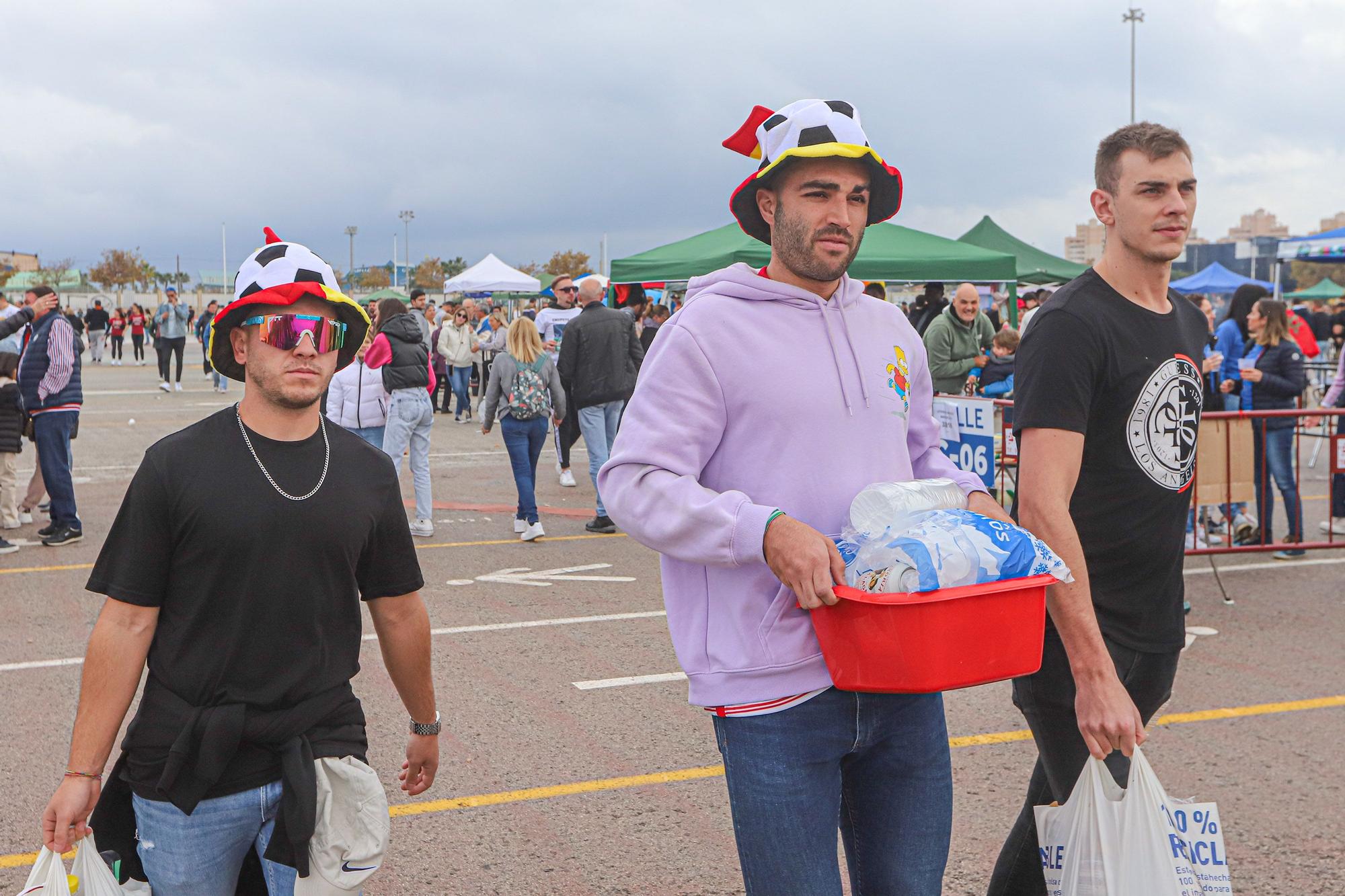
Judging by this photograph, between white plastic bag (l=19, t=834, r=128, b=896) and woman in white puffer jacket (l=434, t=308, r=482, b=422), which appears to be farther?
woman in white puffer jacket (l=434, t=308, r=482, b=422)

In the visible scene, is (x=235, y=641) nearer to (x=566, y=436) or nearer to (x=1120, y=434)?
(x=1120, y=434)

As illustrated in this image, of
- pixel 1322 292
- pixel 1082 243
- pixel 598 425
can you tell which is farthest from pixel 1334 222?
pixel 598 425

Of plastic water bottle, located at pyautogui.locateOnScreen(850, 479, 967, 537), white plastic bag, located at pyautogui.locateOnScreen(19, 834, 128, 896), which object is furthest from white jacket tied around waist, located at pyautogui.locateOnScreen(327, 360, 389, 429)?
plastic water bottle, located at pyautogui.locateOnScreen(850, 479, 967, 537)

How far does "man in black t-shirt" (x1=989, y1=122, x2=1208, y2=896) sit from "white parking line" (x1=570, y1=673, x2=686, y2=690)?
10.7 feet

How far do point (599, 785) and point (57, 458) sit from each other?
664cm

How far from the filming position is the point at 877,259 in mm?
13234

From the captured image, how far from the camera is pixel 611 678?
20.1 ft

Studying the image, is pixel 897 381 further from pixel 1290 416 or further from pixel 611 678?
pixel 1290 416

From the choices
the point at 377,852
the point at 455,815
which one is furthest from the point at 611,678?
the point at 377,852

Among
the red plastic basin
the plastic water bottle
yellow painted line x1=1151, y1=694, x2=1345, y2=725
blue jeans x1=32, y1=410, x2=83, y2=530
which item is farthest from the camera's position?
blue jeans x1=32, y1=410, x2=83, y2=530

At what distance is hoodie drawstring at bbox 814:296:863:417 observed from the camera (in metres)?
2.30

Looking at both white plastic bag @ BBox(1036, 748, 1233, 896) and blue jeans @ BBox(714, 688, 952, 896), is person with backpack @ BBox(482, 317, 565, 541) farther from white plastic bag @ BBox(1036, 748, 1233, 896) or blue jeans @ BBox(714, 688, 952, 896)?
blue jeans @ BBox(714, 688, 952, 896)

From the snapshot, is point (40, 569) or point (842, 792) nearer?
point (842, 792)

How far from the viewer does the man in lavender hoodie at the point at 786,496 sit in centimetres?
221
